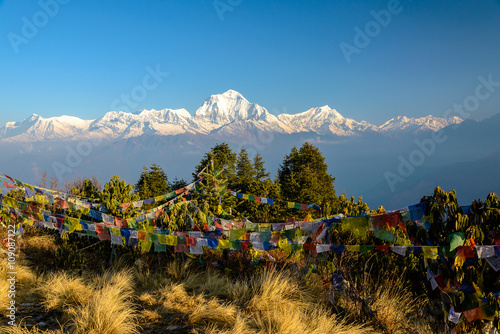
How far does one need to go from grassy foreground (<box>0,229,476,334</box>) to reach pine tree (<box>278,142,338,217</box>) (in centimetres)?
2368

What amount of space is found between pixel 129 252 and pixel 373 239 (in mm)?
6076

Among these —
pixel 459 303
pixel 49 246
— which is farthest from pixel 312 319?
pixel 49 246

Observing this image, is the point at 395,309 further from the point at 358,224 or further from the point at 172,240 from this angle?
the point at 172,240

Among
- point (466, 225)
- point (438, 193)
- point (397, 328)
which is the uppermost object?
point (438, 193)

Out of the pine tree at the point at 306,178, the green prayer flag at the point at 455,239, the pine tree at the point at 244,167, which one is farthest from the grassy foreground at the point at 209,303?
the pine tree at the point at 244,167

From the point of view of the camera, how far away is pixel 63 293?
18.7 feet

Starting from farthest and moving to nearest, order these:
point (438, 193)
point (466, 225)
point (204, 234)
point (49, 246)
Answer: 1. point (49, 246)
2. point (204, 234)
3. point (438, 193)
4. point (466, 225)

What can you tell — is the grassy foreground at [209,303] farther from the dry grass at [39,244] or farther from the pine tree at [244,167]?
the pine tree at [244,167]

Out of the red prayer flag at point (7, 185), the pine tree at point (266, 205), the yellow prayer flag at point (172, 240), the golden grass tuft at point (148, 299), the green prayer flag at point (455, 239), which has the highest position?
the red prayer flag at point (7, 185)

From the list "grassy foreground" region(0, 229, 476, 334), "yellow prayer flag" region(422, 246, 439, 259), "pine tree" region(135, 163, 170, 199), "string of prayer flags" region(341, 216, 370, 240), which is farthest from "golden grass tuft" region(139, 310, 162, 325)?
"pine tree" region(135, 163, 170, 199)

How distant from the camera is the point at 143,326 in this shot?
4801 millimetres

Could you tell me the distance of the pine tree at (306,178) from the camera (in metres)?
31.1

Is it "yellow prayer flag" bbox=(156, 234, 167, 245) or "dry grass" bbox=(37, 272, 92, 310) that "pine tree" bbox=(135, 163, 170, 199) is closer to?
"yellow prayer flag" bbox=(156, 234, 167, 245)

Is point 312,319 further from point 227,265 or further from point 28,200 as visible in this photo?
point 28,200
